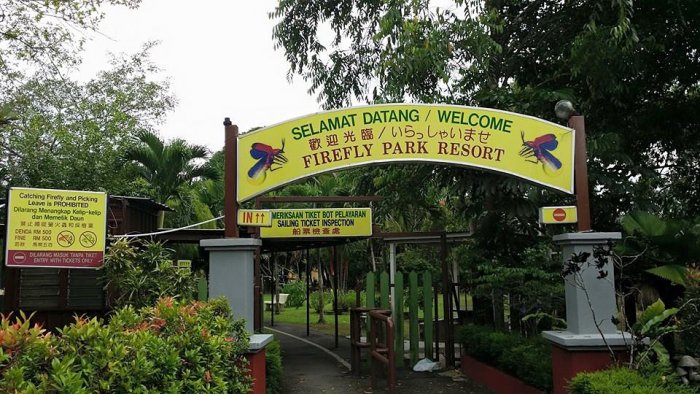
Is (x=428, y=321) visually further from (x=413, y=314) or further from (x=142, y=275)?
(x=142, y=275)

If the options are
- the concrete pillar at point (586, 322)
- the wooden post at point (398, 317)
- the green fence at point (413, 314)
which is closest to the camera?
the concrete pillar at point (586, 322)

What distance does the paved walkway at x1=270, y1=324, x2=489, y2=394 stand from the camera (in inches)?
353

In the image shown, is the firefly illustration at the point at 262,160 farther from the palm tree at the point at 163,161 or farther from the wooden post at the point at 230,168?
the palm tree at the point at 163,161

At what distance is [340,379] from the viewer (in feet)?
32.7

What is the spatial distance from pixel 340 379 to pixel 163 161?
781cm

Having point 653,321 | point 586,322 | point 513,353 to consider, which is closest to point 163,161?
point 513,353

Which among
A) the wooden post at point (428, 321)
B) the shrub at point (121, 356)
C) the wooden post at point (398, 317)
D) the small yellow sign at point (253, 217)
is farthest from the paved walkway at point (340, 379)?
the shrub at point (121, 356)

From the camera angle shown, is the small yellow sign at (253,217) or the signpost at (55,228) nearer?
the small yellow sign at (253,217)

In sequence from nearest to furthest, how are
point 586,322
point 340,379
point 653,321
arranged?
point 653,321 → point 586,322 → point 340,379

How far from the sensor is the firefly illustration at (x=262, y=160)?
7164 millimetres

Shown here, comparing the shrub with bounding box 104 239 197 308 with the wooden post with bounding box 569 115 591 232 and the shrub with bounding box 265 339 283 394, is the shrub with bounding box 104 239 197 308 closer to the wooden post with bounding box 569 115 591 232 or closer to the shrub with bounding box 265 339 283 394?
the shrub with bounding box 265 339 283 394

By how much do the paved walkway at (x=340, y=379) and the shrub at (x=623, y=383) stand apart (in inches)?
126

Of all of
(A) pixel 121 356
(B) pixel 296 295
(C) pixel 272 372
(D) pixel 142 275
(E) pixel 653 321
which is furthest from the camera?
(B) pixel 296 295

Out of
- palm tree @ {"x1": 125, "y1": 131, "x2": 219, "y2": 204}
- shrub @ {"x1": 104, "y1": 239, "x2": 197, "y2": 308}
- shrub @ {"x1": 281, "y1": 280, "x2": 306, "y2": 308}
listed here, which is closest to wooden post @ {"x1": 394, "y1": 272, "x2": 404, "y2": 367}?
shrub @ {"x1": 104, "y1": 239, "x2": 197, "y2": 308}
